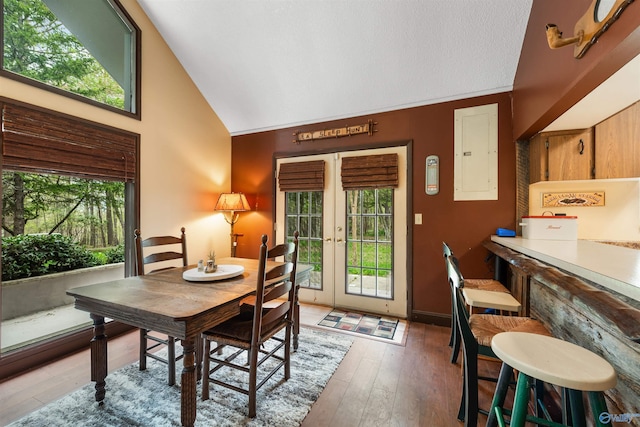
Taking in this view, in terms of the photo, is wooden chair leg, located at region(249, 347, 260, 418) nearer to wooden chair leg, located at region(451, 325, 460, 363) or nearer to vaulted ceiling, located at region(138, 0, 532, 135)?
wooden chair leg, located at region(451, 325, 460, 363)

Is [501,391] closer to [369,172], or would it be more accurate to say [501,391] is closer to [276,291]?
[276,291]

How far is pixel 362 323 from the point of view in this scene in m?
2.84

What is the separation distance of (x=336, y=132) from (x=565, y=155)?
7.24 ft

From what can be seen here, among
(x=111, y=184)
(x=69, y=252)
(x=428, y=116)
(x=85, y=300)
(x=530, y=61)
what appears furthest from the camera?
(x=428, y=116)

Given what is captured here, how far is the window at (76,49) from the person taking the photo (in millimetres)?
1992

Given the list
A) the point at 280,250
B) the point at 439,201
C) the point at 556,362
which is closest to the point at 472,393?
the point at 556,362

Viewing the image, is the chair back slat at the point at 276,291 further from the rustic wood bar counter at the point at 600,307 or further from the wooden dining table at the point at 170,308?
the rustic wood bar counter at the point at 600,307

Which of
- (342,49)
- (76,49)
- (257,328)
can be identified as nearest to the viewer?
(257,328)

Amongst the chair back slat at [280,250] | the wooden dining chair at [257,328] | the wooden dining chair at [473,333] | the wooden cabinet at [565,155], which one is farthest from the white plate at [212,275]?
the wooden cabinet at [565,155]

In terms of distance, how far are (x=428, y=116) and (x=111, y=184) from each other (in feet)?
11.0

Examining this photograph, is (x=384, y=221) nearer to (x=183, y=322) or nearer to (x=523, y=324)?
(x=523, y=324)

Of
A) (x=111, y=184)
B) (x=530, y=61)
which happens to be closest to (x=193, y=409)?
(x=111, y=184)

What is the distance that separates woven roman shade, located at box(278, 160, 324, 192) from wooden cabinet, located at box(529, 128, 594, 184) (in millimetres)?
2161

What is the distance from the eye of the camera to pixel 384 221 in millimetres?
3072
